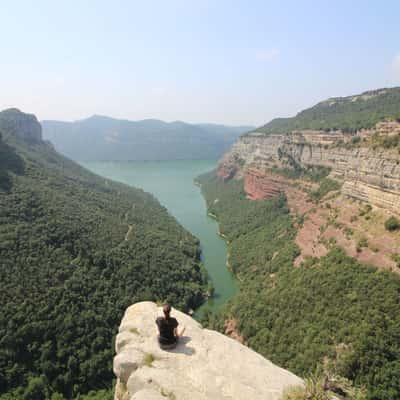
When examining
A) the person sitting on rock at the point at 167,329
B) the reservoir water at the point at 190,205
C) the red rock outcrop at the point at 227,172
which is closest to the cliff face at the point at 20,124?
the reservoir water at the point at 190,205

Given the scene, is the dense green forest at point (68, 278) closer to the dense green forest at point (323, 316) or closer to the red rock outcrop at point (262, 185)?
the dense green forest at point (323, 316)

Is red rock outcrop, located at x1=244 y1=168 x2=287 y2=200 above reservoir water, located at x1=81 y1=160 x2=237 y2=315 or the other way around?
above

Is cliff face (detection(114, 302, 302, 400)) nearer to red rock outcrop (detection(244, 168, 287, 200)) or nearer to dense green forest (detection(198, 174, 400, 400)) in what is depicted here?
dense green forest (detection(198, 174, 400, 400))

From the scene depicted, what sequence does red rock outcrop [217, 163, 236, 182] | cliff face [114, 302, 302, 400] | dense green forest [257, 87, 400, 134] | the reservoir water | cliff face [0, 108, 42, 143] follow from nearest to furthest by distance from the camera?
1. cliff face [114, 302, 302, 400]
2. the reservoir water
3. dense green forest [257, 87, 400, 134]
4. cliff face [0, 108, 42, 143]
5. red rock outcrop [217, 163, 236, 182]

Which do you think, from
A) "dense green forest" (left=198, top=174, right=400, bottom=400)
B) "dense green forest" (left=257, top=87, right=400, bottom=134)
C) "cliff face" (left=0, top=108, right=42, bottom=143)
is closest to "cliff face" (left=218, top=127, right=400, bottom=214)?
"dense green forest" (left=257, top=87, right=400, bottom=134)

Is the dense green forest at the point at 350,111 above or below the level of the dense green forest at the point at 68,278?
above

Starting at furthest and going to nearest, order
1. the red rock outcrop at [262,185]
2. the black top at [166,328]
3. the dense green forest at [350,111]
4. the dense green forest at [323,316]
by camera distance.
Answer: the red rock outcrop at [262,185] < the dense green forest at [350,111] < the dense green forest at [323,316] < the black top at [166,328]

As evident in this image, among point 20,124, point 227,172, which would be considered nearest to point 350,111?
point 227,172
